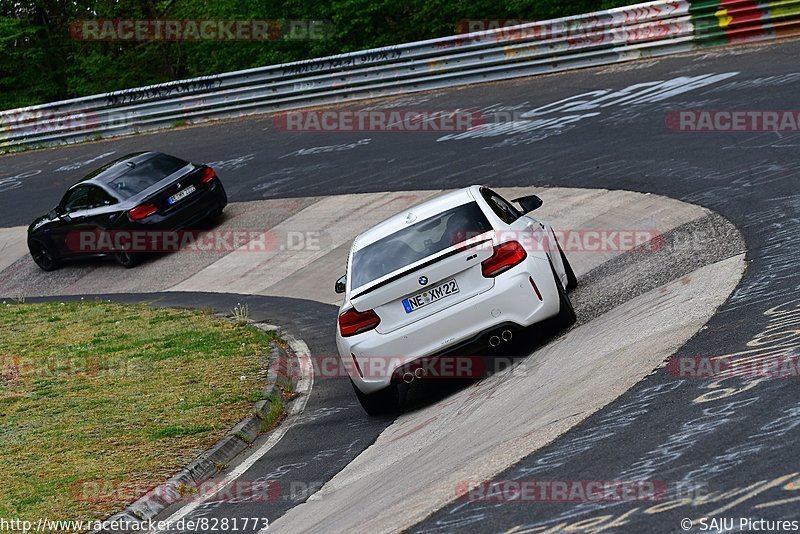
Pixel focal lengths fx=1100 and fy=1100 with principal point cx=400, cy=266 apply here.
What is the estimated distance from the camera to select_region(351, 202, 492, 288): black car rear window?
944 cm

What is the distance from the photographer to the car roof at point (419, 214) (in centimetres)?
1000

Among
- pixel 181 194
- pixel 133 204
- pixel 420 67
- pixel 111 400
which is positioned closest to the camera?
pixel 111 400

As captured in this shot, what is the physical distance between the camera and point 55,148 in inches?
1221

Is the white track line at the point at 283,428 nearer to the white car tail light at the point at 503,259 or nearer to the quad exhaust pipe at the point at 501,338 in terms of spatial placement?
the quad exhaust pipe at the point at 501,338

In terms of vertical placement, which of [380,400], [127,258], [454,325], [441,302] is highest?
[441,302]

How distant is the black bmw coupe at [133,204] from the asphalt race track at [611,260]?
91 cm

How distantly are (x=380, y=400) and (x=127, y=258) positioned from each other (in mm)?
10944

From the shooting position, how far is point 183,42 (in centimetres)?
3806

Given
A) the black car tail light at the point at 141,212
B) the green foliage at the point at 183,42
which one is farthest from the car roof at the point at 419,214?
the green foliage at the point at 183,42

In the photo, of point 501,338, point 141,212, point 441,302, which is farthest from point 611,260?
point 141,212

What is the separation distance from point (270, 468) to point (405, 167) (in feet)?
37.3

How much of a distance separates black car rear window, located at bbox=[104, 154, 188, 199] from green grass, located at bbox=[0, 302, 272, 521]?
348 centimetres

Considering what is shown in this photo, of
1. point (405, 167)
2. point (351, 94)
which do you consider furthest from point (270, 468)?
point (351, 94)

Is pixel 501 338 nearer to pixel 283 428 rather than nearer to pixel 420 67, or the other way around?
pixel 283 428
